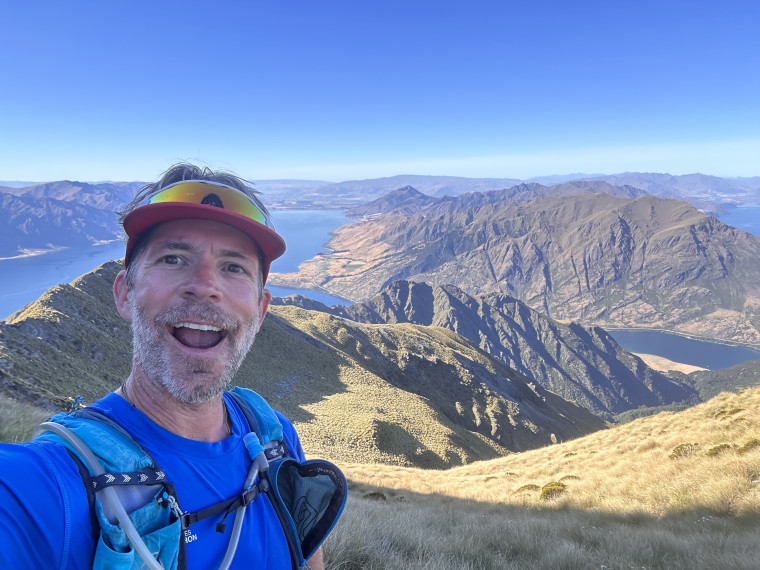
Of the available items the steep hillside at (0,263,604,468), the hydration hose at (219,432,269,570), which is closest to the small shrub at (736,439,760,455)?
the hydration hose at (219,432,269,570)

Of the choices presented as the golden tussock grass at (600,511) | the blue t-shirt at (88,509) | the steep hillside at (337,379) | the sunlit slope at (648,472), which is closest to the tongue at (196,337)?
the blue t-shirt at (88,509)

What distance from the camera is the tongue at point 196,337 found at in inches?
97.4

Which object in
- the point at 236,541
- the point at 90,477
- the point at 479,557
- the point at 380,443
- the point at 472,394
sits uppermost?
the point at 90,477

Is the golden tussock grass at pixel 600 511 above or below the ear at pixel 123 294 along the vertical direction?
below

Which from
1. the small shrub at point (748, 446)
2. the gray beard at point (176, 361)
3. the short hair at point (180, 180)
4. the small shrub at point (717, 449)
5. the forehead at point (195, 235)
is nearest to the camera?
the gray beard at point (176, 361)

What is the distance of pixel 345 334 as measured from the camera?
66.3 meters

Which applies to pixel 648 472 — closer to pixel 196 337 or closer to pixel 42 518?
pixel 196 337

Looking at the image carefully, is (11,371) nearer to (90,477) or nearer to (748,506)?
(90,477)

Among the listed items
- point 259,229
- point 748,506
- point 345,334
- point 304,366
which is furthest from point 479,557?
A: point 345,334

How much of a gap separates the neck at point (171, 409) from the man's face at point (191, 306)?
79 millimetres

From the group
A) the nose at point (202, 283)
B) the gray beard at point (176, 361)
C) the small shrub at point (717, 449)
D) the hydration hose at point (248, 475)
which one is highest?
the nose at point (202, 283)

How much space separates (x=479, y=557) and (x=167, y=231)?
19.2 ft

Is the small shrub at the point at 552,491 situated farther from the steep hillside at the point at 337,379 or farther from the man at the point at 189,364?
the steep hillside at the point at 337,379

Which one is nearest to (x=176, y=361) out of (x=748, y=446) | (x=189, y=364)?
(x=189, y=364)
